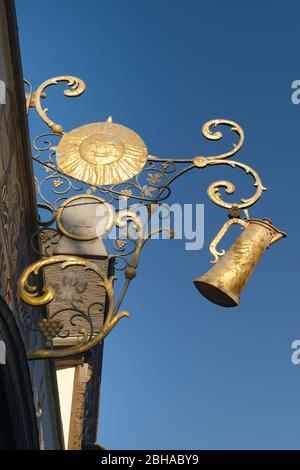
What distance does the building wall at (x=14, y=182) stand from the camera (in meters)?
4.39

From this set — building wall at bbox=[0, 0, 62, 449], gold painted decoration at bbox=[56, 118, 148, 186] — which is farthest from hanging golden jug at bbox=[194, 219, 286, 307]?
building wall at bbox=[0, 0, 62, 449]

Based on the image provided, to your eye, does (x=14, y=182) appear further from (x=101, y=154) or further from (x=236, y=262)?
(x=236, y=262)

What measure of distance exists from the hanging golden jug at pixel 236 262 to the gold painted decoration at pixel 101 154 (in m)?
0.88

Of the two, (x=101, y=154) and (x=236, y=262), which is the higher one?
(x=101, y=154)

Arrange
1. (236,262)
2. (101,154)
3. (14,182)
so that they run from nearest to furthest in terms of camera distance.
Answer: (236,262), (14,182), (101,154)

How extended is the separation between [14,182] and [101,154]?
654 mm

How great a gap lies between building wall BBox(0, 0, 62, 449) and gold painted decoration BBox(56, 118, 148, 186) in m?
0.31

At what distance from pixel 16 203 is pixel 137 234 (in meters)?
0.97

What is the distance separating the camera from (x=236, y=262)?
4.18m

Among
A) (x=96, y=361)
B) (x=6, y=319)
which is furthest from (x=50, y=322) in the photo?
(x=96, y=361)

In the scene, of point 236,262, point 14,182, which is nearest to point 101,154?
point 14,182

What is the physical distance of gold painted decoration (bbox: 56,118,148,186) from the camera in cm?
477

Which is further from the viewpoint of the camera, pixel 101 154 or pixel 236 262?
pixel 101 154
